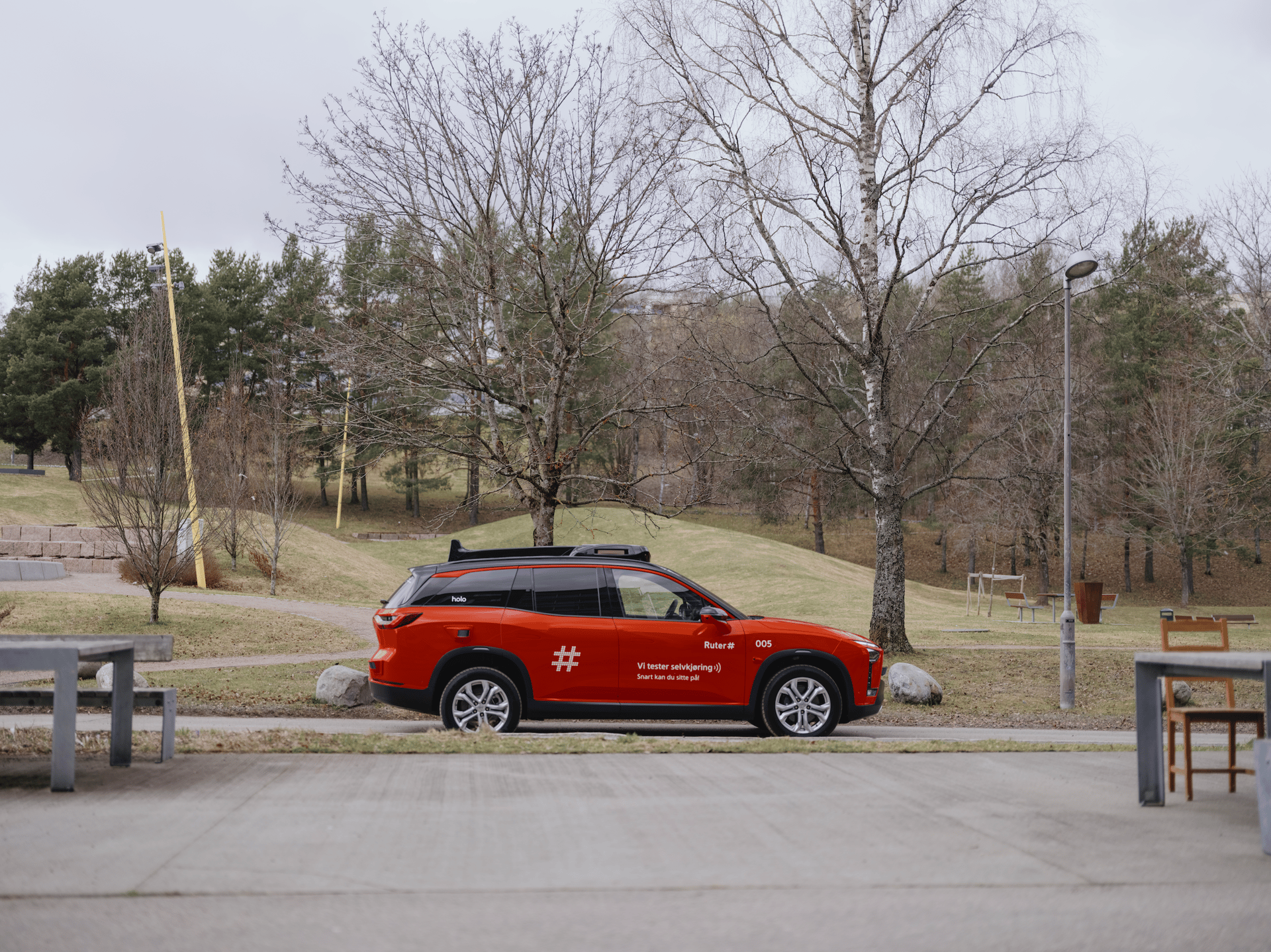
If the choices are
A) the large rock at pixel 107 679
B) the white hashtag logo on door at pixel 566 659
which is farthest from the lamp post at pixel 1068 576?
the large rock at pixel 107 679

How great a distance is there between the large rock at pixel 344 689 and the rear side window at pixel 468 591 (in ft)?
10.8

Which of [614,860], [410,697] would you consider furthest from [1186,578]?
[614,860]

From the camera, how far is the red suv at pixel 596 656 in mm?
10312

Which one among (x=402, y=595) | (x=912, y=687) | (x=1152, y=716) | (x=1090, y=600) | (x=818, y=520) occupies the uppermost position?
(x=818, y=520)

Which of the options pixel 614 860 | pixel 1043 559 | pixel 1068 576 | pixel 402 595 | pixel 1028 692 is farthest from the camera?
pixel 1043 559

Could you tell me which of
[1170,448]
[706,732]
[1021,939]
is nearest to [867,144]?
[706,732]

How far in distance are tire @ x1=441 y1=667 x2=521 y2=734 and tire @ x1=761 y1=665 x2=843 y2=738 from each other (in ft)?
8.13

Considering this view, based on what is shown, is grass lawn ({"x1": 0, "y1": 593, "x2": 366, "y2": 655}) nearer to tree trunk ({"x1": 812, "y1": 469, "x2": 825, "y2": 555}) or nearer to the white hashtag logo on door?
the white hashtag logo on door

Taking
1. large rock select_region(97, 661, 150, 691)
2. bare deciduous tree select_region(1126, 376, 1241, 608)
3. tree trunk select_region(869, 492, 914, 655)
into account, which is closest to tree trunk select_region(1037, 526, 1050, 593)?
bare deciduous tree select_region(1126, 376, 1241, 608)

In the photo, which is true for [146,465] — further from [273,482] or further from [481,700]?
[273,482]

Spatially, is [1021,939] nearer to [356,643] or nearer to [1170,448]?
[356,643]

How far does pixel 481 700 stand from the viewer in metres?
10.3

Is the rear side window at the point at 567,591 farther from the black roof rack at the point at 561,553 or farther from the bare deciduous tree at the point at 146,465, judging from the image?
the bare deciduous tree at the point at 146,465

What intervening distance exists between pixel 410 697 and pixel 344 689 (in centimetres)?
339
